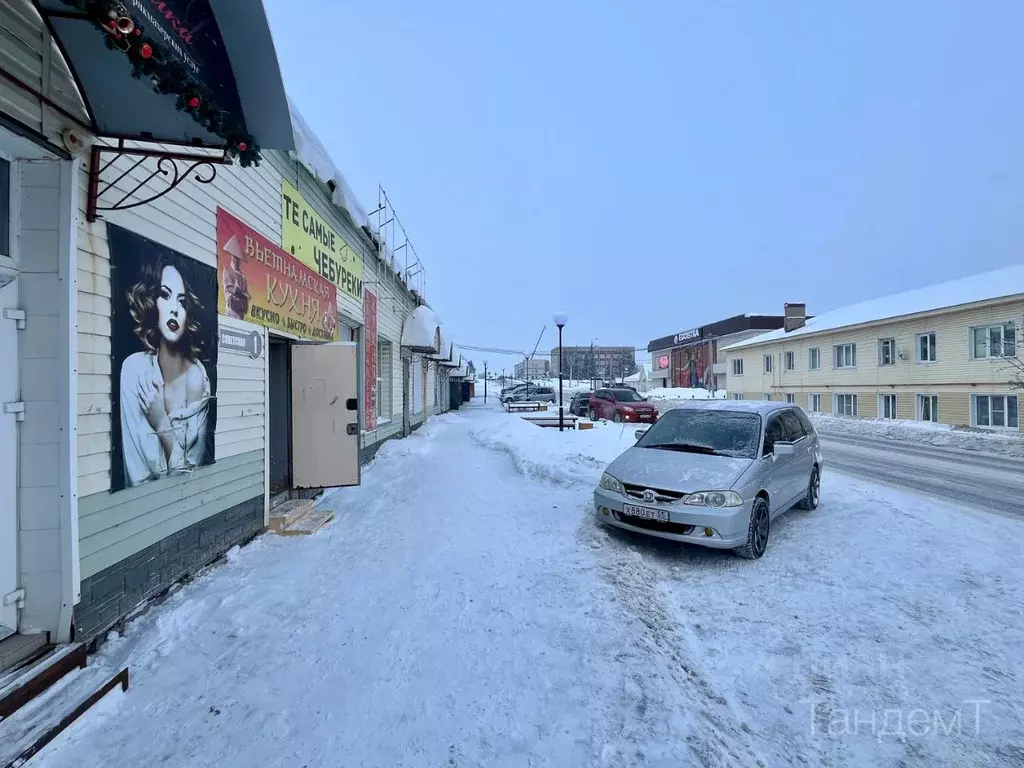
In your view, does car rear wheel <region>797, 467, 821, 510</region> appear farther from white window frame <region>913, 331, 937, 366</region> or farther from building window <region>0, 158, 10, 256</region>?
white window frame <region>913, 331, 937, 366</region>

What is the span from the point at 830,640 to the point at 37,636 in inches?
197

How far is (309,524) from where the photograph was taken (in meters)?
5.86

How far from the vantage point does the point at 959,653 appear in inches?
133

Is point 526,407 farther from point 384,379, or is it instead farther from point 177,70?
point 177,70

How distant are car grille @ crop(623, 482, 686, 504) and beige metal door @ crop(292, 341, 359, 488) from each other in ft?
11.4

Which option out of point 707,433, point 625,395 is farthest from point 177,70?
point 625,395

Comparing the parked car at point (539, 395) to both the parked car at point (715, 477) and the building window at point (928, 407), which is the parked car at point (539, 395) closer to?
the building window at point (928, 407)

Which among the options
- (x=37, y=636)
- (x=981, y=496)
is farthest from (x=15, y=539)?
(x=981, y=496)

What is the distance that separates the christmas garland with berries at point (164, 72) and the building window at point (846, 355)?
28.1 metres

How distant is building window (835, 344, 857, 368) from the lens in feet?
81.4

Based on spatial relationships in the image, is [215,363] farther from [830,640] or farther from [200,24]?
[830,640]

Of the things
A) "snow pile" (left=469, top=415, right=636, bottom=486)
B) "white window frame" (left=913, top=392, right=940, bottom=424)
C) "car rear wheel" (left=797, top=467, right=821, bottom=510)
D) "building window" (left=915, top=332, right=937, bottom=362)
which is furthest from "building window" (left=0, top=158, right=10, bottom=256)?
"building window" (left=915, top=332, right=937, bottom=362)

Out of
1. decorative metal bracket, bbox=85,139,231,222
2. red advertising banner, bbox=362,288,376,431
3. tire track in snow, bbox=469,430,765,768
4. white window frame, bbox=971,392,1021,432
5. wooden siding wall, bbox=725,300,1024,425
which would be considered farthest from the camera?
wooden siding wall, bbox=725,300,1024,425

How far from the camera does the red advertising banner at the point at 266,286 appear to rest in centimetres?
505
